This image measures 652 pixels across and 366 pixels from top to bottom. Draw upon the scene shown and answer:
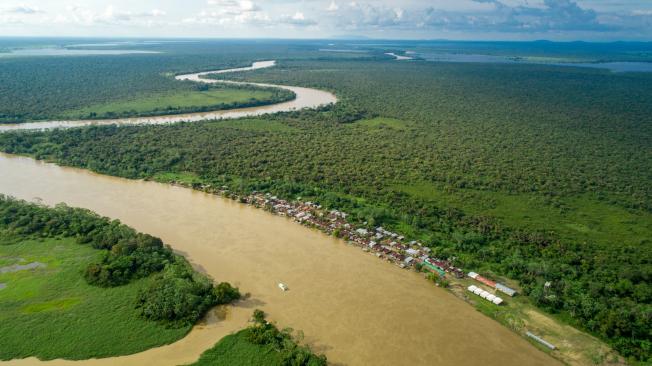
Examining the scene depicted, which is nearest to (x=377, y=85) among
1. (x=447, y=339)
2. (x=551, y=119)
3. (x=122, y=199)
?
(x=551, y=119)

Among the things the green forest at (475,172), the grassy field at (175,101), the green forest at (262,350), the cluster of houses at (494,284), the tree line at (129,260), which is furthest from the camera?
the grassy field at (175,101)

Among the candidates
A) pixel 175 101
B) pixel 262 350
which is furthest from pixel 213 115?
pixel 262 350

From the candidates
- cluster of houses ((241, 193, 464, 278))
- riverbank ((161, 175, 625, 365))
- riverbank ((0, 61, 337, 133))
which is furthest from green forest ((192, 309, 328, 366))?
riverbank ((0, 61, 337, 133))

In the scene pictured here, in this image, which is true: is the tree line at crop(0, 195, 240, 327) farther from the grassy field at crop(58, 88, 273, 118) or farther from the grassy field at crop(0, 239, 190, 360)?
the grassy field at crop(58, 88, 273, 118)

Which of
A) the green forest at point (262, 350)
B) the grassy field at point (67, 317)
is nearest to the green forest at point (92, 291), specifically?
the grassy field at point (67, 317)

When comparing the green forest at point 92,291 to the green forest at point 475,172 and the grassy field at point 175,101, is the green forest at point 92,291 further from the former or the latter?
the grassy field at point 175,101

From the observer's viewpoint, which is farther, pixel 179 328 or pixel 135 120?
pixel 135 120

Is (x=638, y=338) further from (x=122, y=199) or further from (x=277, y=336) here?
(x=122, y=199)
